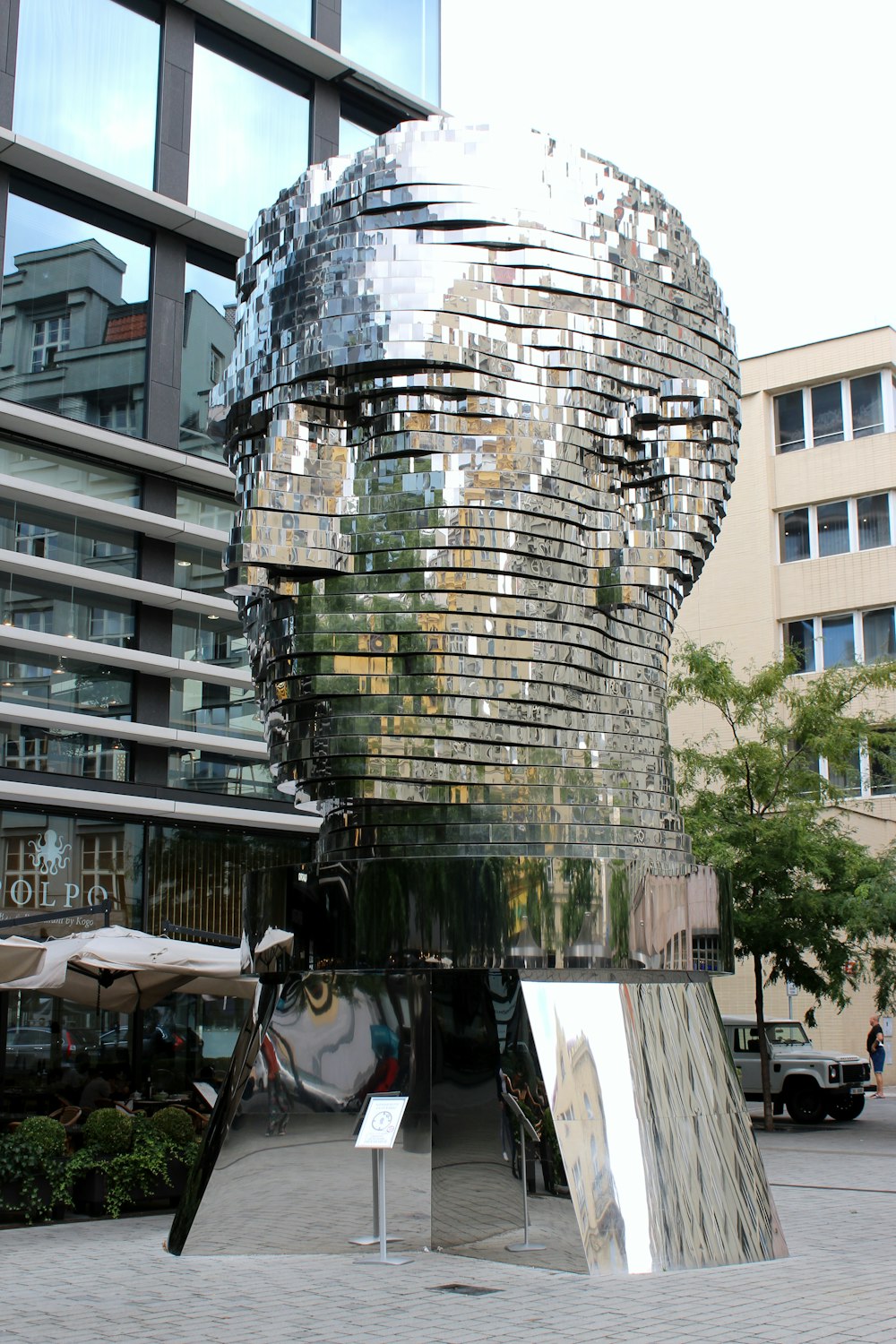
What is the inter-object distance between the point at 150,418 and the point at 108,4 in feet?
22.3

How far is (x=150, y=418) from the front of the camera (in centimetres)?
2198

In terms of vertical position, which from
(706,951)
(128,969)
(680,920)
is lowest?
(128,969)

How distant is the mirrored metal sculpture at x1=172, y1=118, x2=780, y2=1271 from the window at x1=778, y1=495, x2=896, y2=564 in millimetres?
25861

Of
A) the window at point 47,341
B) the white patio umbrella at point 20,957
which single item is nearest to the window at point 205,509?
the window at point 47,341

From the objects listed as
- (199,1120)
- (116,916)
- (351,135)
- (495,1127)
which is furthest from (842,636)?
(495,1127)

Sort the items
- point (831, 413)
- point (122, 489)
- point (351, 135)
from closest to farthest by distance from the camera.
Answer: point (122, 489), point (351, 135), point (831, 413)

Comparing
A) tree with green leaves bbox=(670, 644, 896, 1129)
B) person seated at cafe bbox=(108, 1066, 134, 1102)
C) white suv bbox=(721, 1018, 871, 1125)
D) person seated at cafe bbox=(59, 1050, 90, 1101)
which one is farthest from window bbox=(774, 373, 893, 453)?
person seated at cafe bbox=(59, 1050, 90, 1101)

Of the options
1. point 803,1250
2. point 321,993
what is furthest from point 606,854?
point 803,1250

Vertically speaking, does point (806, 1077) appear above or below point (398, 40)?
below

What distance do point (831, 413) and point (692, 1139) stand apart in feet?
99.4

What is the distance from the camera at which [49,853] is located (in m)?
19.9

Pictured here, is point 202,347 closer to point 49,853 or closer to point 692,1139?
point 49,853

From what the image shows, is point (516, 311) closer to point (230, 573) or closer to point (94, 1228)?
point (230, 573)

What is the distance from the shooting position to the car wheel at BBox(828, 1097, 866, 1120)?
2402cm
